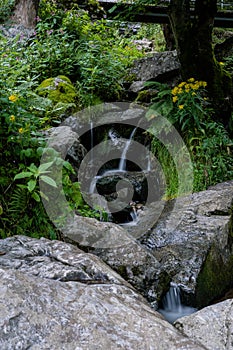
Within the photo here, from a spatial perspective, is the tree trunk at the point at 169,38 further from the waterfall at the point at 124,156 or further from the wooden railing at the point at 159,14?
the waterfall at the point at 124,156

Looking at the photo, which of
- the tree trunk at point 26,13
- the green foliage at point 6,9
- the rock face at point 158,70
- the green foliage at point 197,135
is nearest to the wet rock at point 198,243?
the green foliage at point 197,135

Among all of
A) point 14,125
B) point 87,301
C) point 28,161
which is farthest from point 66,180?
point 87,301

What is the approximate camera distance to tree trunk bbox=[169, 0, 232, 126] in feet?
18.4

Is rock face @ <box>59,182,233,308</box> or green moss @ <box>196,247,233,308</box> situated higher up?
rock face @ <box>59,182,233,308</box>

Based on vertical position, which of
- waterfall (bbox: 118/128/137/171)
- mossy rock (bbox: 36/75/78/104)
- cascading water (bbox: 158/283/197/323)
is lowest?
cascading water (bbox: 158/283/197/323)

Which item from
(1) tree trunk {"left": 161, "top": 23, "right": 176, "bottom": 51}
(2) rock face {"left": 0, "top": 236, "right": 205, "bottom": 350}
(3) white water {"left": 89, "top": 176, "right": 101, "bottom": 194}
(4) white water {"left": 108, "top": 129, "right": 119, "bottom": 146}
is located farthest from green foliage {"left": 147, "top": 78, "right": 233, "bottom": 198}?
(1) tree trunk {"left": 161, "top": 23, "right": 176, "bottom": 51}

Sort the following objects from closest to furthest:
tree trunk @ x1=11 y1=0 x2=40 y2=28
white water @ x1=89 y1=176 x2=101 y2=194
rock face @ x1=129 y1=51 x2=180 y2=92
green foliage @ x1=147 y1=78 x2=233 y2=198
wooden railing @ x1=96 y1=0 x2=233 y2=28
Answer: white water @ x1=89 y1=176 x2=101 y2=194
green foliage @ x1=147 y1=78 x2=233 y2=198
rock face @ x1=129 y1=51 x2=180 y2=92
tree trunk @ x1=11 y1=0 x2=40 y2=28
wooden railing @ x1=96 y1=0 x2=233 y2=28

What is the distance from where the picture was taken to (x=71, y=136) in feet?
12.7

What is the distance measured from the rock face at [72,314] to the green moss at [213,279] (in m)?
1.48

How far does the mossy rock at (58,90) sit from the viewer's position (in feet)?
17.3

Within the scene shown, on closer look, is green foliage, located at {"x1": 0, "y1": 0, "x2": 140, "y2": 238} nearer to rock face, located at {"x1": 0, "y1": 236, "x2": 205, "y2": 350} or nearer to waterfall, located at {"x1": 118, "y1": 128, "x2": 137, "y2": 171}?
waterfall, located at {"x1": 118, "y1": 128, "x2": 137, "y2": 171}

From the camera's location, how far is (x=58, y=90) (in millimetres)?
5473

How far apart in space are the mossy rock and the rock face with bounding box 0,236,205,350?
3.68 meters

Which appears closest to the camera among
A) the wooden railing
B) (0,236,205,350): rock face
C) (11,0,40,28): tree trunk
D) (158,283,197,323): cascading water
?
(0,236,205,350): rock face
